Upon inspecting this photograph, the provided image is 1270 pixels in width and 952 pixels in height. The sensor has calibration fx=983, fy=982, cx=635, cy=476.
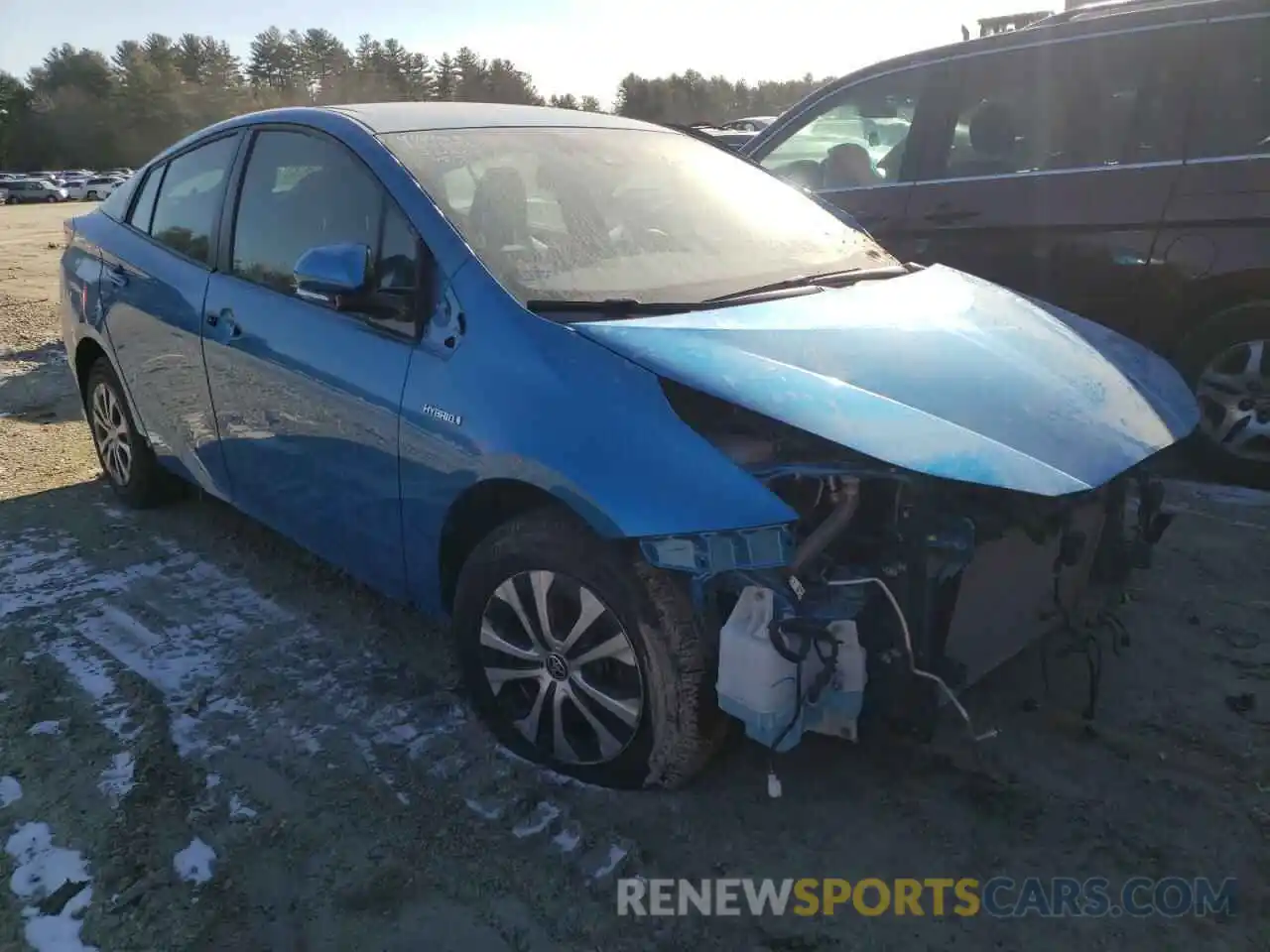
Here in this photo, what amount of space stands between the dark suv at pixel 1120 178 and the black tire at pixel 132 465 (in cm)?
Result: 370

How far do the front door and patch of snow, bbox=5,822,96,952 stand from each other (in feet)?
3.52

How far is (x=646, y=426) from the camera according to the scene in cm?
223

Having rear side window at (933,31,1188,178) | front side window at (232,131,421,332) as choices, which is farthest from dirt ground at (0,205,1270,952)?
rear side window at (933,31,1188,178)

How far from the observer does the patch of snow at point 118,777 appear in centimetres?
264

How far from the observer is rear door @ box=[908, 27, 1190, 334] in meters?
4.34

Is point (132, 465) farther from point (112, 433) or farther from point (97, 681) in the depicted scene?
point (97, 681)

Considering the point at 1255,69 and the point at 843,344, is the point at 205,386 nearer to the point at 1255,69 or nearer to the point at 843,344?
the point at 843,344

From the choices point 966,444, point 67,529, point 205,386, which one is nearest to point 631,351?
point 966,444

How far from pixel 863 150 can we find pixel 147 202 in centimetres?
355

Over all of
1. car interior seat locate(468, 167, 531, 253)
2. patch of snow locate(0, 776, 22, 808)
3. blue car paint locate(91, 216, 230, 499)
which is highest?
car interior seat locate(468, 167, 531, 253)

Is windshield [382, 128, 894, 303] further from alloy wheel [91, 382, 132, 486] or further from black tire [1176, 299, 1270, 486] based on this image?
alloy wheel [91, 382, 132, 486]

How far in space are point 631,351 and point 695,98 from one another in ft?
234

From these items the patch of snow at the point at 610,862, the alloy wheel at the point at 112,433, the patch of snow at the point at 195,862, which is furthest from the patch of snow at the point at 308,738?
the alloy wheel at the point at 112,433

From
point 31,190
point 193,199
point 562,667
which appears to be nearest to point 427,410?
point 562,667
